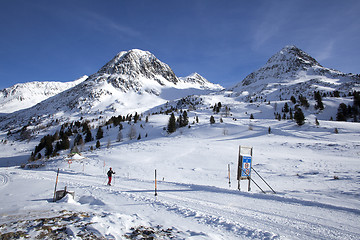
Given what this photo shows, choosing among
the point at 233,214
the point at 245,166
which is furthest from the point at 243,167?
the point at 233,214

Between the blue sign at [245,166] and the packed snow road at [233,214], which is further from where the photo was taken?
the blue sign at [245,166]

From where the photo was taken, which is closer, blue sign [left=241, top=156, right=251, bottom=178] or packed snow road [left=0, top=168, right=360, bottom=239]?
packed snow road [left=0, top=168, right=360, bottom=239]

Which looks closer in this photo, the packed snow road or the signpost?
the packed snow road

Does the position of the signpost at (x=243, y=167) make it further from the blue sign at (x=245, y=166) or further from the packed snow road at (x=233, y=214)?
the packed snow road at (x=233, y=214)

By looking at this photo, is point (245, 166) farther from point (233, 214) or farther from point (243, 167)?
point (233, 214)

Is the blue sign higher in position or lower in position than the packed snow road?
higher

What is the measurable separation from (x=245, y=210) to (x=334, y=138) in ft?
162

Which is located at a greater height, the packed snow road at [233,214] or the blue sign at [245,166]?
the blue sign at [245,166]

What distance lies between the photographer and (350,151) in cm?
2853

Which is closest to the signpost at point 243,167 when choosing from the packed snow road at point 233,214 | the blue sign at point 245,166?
the blue sign at point 245,166

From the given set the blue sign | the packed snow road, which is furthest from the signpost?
the packed snow road

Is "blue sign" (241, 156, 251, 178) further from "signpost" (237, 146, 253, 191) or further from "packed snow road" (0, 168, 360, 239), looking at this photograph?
"packed snow road" (0, 168, 360, 239)

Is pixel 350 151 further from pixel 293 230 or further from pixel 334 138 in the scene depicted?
pixel 293 230

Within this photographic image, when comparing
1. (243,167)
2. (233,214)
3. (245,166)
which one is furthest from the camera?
(245,166)
